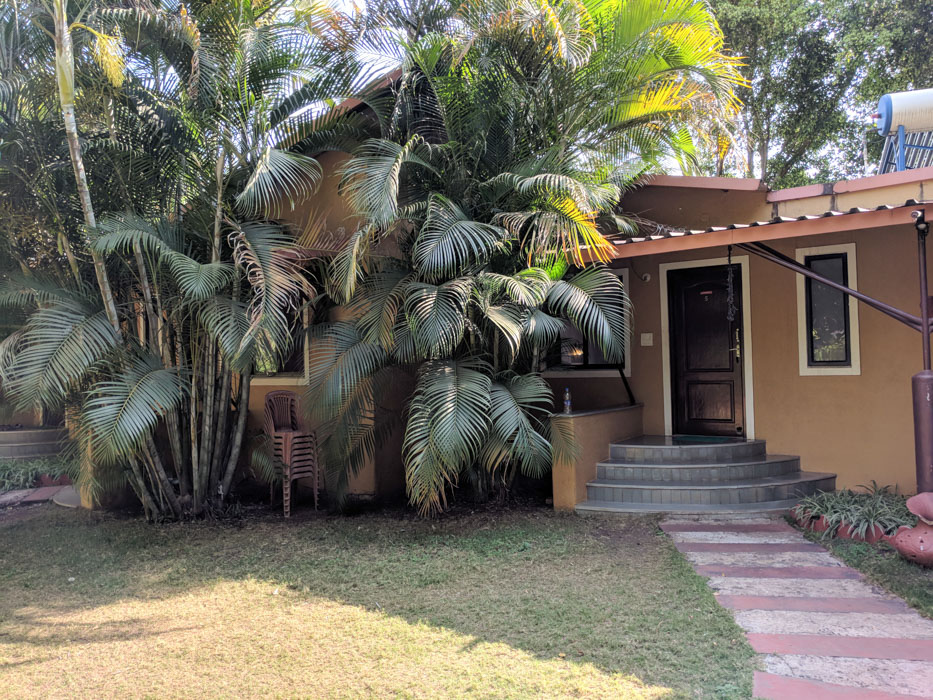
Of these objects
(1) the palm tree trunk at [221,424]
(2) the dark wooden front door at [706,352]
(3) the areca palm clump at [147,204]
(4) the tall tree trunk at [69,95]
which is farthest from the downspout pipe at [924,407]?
(4) the tall tree trunk at [69,95]

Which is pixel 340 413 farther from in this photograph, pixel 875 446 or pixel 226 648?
pixel 875 446

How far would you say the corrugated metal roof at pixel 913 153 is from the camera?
882 cm

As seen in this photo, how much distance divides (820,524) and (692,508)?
3.52 feet

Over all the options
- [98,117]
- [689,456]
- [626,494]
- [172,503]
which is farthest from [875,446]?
[98,117]

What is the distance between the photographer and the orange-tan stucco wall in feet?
21.8

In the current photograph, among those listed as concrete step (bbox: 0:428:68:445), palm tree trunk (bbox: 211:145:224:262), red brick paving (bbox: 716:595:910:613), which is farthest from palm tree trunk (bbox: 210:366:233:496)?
concrete step (bbox: 0:428:68:445)

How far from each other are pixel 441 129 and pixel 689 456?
4.12 metres

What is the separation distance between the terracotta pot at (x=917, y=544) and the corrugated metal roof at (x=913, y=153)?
571 cm

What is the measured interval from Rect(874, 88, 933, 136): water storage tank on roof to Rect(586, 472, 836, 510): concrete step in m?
4.26

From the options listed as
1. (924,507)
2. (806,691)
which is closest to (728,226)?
(924,507)

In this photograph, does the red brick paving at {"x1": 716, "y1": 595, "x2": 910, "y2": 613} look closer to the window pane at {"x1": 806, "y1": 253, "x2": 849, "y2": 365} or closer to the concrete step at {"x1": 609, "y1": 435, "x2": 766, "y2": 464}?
the concrete step at {"x1": 609, "y1": 435, "x2": 766, "y2": 464}

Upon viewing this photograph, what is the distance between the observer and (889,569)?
15.9 feet

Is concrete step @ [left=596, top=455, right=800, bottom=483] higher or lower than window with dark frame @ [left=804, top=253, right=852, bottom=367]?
lower

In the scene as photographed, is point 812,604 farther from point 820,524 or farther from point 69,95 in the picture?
point 69,95
